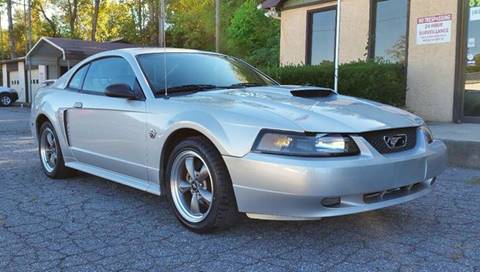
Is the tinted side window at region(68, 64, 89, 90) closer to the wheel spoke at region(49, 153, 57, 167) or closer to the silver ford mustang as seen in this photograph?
the silver ford mustang

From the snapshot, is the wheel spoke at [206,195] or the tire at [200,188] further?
the wheel spoke at [206,195]

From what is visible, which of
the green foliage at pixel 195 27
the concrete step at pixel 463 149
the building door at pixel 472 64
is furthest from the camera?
the green foliage at pixel 195 27

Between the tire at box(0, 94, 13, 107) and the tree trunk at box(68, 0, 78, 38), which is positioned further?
the tree trunk at box(68, 0, 78, 38)

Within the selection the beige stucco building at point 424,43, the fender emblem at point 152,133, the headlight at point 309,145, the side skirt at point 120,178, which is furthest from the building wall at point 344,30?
the headlight at point 309,145

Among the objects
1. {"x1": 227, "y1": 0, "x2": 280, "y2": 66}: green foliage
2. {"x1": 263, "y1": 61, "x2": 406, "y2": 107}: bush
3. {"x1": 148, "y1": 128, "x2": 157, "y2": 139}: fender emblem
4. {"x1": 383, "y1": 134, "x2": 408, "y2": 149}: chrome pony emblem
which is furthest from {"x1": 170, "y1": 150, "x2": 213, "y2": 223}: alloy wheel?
{"x1": 227, "y1": 0, "x2": 280, "y2": 66}: green foliage

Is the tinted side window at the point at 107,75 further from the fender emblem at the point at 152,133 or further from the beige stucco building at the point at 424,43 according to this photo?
the beige stucco building at the point at 424,43

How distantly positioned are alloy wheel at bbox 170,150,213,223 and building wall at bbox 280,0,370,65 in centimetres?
808

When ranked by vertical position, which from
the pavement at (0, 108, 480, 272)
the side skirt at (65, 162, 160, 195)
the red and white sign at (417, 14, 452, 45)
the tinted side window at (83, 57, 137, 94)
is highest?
the red and white sign at (417, 14, 452, 45)

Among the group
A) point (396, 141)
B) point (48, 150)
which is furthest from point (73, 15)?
point (396, 141)

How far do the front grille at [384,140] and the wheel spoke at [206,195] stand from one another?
1.20 m

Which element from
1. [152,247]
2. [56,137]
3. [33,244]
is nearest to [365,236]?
[152,247]

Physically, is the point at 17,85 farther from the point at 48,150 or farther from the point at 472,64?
the point at 472,64

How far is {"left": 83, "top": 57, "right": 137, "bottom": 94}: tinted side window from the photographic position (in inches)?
186

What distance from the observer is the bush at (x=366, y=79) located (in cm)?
913
